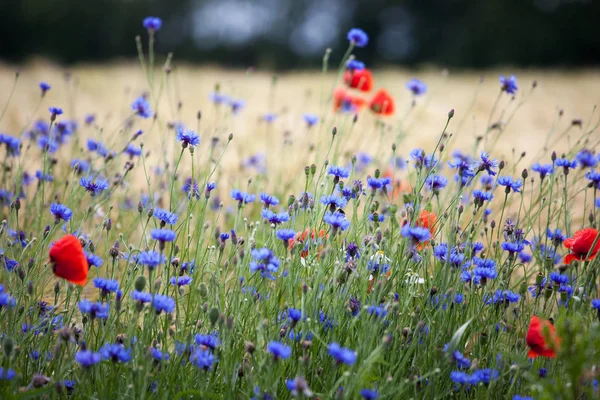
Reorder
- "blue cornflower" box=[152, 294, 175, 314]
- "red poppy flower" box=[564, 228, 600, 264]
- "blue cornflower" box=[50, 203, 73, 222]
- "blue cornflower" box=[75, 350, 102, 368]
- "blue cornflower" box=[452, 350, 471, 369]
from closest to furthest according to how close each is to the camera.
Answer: "blue cornflower" box=[75, 350, 102, 368] → "blue cornflower" box=[152, 294, 175, 314] → "blue cornflower" box=[452, 350, 471, 369] → "blue cornflower" box=[50, 203, 73, 222] → "red poppy flower" box=[564, 228, 600, 264]

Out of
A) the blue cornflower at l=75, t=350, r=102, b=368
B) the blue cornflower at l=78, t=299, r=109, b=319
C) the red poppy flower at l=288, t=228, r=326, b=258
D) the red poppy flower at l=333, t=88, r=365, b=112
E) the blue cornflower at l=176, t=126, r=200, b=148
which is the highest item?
the red poppy flower at l=333, t=88, r=365, b=112

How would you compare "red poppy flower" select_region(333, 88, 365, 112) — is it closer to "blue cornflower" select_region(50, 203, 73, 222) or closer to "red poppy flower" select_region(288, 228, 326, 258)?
"red poppy flower" select_region(288, 228, 326, 258)

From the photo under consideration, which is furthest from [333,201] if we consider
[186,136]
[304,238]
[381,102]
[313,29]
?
[313,29]

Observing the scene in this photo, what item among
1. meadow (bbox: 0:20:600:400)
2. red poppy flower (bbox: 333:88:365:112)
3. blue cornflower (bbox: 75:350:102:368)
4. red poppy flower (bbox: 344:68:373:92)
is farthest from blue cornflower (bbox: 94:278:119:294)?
red poppy flower (bbox: 333:88:365:112)

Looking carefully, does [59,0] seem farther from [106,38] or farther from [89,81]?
[89,81]

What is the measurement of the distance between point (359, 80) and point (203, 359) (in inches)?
78.9

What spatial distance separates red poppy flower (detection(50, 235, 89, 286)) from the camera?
1.51 meters

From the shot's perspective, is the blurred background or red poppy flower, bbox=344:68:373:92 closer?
red poppy flower, bbox=344:68:373:92

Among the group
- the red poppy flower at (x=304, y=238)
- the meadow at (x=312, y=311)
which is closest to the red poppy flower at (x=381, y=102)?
the meadow at (x=312, y=311)

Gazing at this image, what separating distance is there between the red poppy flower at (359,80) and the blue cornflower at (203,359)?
1.88m

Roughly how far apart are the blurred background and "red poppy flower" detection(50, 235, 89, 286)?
14.1 metres

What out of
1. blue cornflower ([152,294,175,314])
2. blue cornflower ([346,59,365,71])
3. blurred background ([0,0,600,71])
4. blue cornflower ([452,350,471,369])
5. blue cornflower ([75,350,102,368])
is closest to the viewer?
blue cornflower ([75,350,102,368])

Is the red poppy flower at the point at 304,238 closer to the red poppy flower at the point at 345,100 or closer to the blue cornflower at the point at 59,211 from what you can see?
the blue cornflower at the point at 59,211

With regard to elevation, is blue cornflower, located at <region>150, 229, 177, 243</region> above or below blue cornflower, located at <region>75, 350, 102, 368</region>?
above
